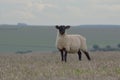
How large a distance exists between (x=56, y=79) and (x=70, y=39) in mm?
8707

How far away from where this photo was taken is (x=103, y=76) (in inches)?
587

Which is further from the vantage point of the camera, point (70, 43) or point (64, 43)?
point (70, 43)

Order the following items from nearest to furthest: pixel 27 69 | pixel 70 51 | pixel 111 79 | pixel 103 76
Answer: pixel 111 79, pixel 103 76, pixel 27 69, pixel 70 51

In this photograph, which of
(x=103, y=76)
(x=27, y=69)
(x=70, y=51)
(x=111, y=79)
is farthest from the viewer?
(x=70, y=51)

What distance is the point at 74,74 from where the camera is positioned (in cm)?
1528

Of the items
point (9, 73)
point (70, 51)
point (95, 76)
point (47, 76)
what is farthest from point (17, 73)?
point (70, 51)

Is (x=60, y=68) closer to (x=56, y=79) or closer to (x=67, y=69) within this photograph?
(x=67, y=69)

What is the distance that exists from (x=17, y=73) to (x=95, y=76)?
2420 millimetres

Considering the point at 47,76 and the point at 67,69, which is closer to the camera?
the point at 47,76

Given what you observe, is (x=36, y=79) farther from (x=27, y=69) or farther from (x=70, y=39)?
(x=70, y=39)

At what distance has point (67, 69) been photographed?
16938mm

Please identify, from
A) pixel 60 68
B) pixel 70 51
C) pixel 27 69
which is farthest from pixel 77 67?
A: pixel 70 51

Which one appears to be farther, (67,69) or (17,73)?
(67,69)

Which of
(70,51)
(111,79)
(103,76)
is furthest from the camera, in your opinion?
(70,51)
